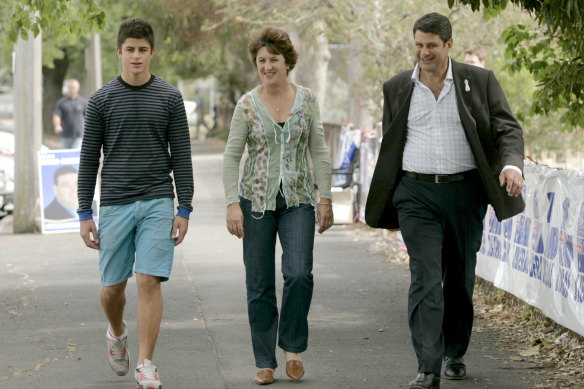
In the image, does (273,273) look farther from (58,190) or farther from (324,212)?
(58,190)

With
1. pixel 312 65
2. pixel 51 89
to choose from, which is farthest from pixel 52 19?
pixel 51 89

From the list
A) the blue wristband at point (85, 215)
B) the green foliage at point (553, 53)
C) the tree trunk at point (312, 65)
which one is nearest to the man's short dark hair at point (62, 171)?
the green foliage at point (553, 53)

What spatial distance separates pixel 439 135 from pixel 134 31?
164 centimetres

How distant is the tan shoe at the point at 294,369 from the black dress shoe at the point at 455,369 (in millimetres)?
799

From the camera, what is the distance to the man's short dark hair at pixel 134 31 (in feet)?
21.4

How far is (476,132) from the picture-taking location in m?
6.61

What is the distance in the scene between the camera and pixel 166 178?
6656 mm

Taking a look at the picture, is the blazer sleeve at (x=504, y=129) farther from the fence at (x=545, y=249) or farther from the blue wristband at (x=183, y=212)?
the blue wristband at (x=183, y=212)

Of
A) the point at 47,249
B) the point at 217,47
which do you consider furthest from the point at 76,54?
the point at 47,249

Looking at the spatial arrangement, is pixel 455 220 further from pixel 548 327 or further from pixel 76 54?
pixel 76 54

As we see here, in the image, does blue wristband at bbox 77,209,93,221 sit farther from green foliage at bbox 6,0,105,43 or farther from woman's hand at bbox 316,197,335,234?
green foliage at bbox 6,0,105,43

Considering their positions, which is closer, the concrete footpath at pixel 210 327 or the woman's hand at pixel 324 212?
the woman's hand at pixel 324 212

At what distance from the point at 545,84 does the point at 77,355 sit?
12.2 feet

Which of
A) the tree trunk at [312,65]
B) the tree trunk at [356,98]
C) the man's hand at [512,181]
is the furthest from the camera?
the tree trunk at [312,65]
